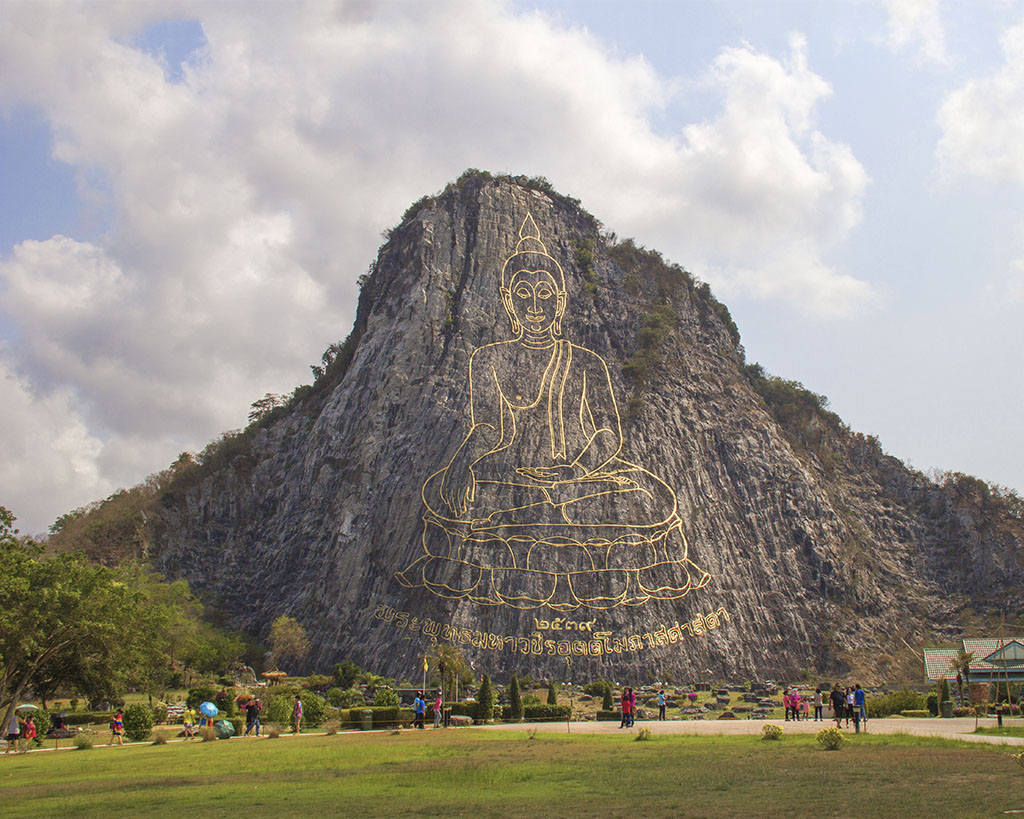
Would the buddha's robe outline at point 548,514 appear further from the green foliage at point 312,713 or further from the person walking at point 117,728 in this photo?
the person walking at point 117,728

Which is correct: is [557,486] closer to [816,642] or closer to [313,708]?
[816,642]

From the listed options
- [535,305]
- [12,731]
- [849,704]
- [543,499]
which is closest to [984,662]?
[849,704]

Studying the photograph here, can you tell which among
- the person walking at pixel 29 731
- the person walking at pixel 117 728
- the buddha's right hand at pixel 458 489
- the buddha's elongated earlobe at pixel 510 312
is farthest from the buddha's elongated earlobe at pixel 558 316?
the person walking at pixel 29 731

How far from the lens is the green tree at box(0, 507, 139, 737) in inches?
1039

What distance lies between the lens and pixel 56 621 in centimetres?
2702

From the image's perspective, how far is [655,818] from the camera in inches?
404

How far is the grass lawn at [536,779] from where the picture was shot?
11.2 metres

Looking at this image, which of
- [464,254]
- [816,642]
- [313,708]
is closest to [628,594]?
[816,642]

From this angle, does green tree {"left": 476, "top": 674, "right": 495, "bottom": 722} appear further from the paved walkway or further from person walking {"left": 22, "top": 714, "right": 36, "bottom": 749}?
person walking {"left": 22, "top": 714, "right": 36, "bottom": 749}

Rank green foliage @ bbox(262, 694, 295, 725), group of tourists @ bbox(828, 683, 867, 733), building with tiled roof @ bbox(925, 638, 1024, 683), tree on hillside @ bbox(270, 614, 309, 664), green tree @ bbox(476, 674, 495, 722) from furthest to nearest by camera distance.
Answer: tree on hillside @ bbox(270, 614, 309, 664) < building with tiled roof @ bbox(925, 638, 1024, 683) < green tree @ bbox(476, 674, 495, 722) < green foliage @ bbox(262, 694, 295, 725) < group of tourists @ bbox(828, 683, 867, 733)

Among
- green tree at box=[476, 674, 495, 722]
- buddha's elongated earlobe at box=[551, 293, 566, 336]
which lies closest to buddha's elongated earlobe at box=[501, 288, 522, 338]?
buddha's elongated earlobe at box=[551, 293, 566, 336]

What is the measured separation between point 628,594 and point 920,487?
31643 mm

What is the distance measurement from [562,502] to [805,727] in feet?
76.9

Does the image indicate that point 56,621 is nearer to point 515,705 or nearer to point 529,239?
point 515,705
